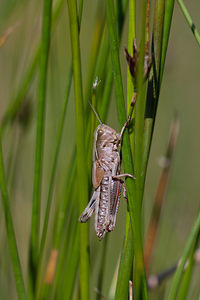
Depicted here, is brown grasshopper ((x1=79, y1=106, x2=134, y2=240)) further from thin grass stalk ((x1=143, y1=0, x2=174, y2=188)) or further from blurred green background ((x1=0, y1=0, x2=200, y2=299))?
blurred green background ((x1=0, y1=0, x2=200, y2=299))


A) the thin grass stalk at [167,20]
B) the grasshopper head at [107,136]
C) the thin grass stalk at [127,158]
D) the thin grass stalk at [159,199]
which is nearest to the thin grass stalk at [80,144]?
the thin grass stalk at [127,158]

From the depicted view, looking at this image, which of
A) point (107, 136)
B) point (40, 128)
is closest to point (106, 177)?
point (107, 136)

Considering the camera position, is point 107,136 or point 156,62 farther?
point 107,136

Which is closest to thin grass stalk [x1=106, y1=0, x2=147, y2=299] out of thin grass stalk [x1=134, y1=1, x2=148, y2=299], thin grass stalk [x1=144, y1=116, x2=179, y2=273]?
thin grass stalk [x1=134, y1=1, x2=148, y2=299]

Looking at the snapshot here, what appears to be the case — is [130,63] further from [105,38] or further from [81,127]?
[105,38]

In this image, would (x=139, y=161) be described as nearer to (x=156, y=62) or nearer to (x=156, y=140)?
(x=156, y=62)

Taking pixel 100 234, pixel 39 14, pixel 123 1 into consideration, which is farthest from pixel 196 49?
→ pixel 100 234
